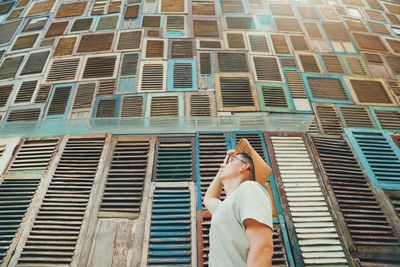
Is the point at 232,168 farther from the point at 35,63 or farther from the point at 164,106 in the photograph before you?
the point at 35,63

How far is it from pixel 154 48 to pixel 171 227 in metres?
5.23

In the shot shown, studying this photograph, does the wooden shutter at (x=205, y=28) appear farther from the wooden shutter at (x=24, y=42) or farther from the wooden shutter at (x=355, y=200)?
the wooden shutter at (x=24, y=42)

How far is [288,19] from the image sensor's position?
909 centimetres

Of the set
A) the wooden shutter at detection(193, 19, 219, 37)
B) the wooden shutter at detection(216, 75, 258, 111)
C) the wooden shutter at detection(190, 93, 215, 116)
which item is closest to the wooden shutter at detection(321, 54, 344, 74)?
the wooden shutter at detection(216, 75, 258, 111)

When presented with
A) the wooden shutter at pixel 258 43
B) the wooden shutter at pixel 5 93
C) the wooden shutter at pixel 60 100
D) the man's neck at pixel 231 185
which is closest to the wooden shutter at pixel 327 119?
the wooden shutter at pixel 258 43

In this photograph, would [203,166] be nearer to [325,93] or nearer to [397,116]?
[325,93]

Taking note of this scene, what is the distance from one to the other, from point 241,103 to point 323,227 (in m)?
3.07

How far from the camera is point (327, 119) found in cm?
620

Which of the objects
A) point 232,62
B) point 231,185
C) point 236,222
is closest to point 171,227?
point 231,185

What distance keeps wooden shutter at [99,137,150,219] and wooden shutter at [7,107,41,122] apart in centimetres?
235

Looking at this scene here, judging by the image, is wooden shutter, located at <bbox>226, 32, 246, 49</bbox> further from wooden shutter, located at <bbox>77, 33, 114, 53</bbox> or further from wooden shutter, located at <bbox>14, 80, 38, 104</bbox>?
wooden shutter, located at <bbox>14, 80, 38, 104</bbox>

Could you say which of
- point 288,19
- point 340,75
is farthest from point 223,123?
point 288,19

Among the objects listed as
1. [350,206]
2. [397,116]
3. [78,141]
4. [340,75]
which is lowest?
[350,206]

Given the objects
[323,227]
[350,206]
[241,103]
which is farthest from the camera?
[241,103]
